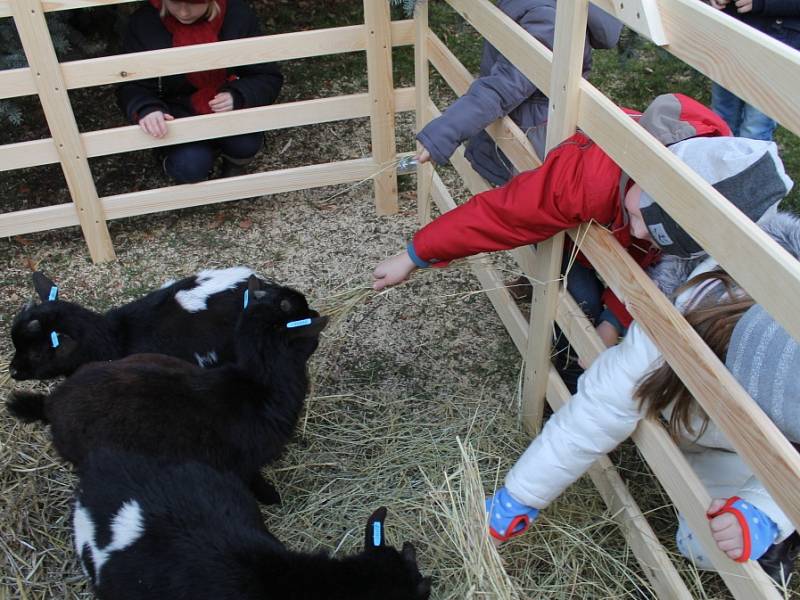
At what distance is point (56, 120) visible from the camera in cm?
414

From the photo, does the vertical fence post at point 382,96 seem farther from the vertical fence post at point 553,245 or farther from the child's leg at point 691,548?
the child's leg at point 691,548

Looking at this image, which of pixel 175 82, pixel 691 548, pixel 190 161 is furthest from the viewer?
pixel 175 82

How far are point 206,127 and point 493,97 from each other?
6.49 ft

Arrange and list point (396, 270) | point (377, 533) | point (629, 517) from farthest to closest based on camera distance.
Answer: point (396, 270)
point (629, 517)
point (377, 533)

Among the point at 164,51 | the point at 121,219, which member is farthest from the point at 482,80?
the point at 121,219

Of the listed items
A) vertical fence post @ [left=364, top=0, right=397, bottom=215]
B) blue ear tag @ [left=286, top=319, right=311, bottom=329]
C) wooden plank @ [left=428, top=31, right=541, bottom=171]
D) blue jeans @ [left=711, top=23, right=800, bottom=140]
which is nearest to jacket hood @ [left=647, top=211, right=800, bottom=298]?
wooden plank @ [left=428, top=31, right=541, bottom=171]

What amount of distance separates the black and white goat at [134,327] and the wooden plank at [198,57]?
1211 millimetres

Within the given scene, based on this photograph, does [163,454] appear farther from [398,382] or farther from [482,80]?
[482,80]

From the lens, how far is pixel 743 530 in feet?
6.38

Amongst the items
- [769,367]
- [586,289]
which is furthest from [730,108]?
[769,367]

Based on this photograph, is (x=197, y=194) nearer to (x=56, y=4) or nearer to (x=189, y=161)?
(x=189, y=161)

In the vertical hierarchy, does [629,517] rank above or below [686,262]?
below

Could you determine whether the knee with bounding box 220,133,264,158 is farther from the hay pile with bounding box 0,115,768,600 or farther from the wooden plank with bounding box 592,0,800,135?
the wooden plank with bounding box 592,0,800,135

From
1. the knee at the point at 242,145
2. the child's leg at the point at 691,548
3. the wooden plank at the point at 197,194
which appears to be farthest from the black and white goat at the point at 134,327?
the child's leg at the point at 691,548
